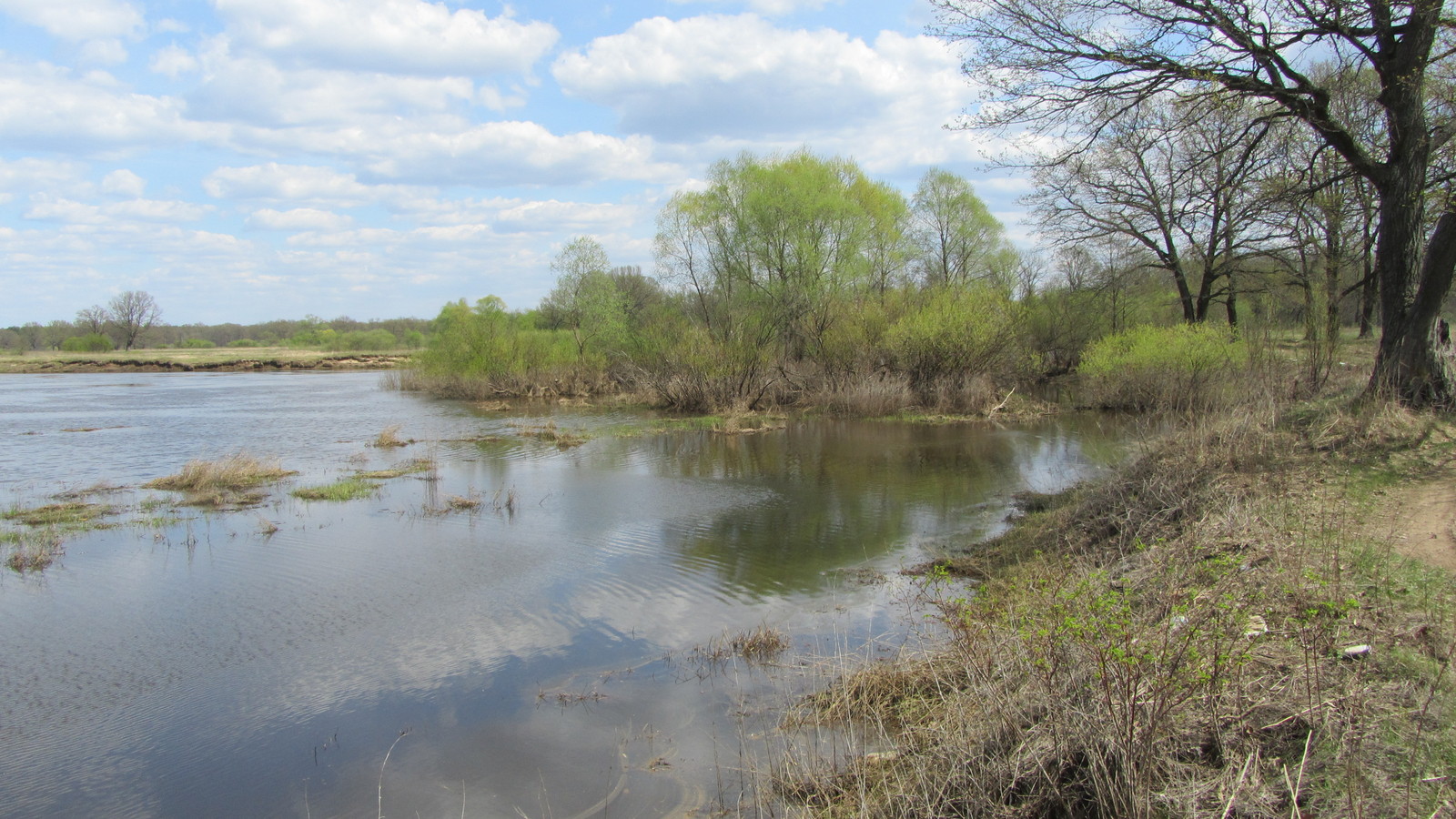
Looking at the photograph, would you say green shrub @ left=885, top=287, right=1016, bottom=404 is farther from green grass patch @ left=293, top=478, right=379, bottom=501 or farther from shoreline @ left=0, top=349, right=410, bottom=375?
shoreline @ left=0, top=349, right=410, bottom=375

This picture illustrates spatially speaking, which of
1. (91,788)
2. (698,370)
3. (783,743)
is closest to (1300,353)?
(783,743)

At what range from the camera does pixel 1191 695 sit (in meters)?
3.87

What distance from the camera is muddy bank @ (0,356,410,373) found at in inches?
2469

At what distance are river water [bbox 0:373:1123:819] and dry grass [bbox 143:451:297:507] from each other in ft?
1.44

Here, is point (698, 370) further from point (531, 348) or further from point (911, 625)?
point (911, 625)

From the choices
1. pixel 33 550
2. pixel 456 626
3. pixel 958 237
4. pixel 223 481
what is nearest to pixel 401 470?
pixel 223 481

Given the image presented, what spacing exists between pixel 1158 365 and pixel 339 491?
71.4 ft

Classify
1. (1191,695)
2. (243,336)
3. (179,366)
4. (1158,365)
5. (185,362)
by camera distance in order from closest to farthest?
(1191,695) → (1158,365) → (179,366) → (185,362) → (243,336)

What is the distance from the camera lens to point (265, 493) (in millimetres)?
14453

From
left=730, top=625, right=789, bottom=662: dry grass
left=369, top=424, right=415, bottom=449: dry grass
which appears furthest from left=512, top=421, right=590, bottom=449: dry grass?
left=730, top=625, right=789, bottom=662: dry grass

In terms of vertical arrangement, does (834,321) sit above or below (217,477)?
above

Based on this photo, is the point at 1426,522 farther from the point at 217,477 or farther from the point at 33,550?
the point at 217,477

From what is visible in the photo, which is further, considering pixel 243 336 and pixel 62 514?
pixel 243 336

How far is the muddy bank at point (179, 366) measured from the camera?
62.7 metres
